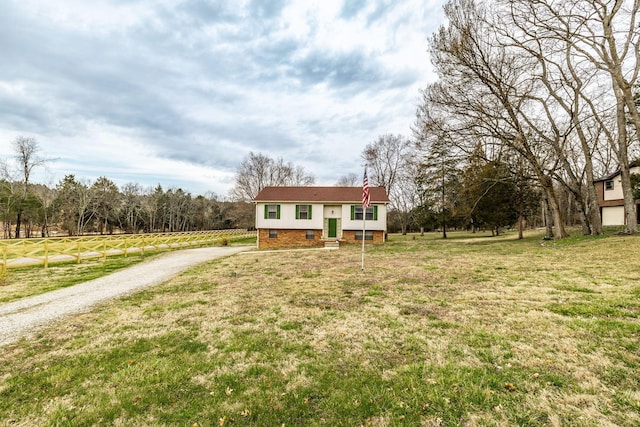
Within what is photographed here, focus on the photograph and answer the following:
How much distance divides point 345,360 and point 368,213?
17.5 meters

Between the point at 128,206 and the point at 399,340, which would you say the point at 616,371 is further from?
the point at 128,206

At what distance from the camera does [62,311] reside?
5.79 metres

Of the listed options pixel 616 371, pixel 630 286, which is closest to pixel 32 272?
pixel 616 371

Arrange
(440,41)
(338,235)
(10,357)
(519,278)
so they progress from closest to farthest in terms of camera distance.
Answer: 1. (10,357)
2. (519,278)
3. (440,41)
4. (338,235)

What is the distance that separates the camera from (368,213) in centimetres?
2045

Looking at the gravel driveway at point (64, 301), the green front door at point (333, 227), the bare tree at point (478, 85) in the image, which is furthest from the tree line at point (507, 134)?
the gravel driveway at point (64, 301)

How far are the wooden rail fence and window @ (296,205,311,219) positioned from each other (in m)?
8.90

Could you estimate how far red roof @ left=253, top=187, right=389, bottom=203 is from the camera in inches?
824

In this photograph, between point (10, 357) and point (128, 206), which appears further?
point (128, 206)

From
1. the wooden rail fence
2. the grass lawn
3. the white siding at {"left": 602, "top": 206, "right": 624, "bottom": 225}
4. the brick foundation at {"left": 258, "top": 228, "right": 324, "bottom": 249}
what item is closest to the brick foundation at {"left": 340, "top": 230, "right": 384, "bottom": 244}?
the brick foundation at {"left": 258, "top": 228, "right": 324, "bottom": 249}

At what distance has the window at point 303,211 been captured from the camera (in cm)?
2100

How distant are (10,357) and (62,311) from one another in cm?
240

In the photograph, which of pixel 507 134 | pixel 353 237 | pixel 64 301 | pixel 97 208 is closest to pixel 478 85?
pixel 507 134

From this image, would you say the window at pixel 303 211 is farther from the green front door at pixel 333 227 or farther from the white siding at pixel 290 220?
the green front door at pixel 333 227
